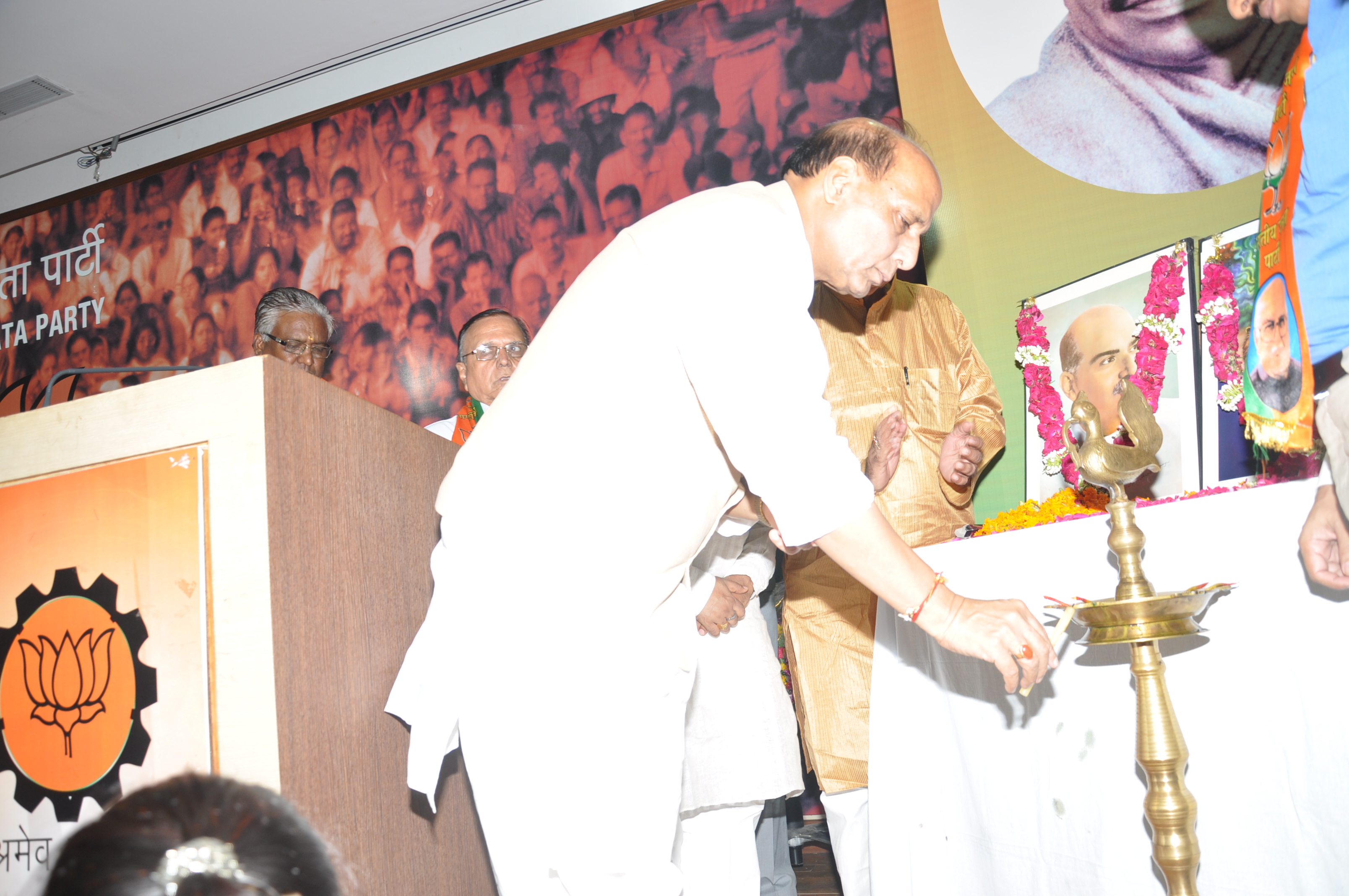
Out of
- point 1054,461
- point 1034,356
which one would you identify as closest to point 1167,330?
point 1034,356

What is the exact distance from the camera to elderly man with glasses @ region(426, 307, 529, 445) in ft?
10.7

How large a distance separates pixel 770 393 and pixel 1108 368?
2312 mm

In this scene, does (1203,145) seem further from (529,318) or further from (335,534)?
(335,534)

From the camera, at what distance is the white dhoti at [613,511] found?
4.44 feet

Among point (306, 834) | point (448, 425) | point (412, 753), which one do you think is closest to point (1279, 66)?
point (448, 425)

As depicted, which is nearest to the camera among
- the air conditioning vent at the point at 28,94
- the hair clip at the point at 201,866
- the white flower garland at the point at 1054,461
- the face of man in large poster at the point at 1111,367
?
the hair clip at the point at 201,866

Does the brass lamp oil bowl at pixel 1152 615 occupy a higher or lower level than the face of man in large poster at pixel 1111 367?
lower

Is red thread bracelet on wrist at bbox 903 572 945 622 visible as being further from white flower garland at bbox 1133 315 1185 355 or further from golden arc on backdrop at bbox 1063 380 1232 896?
white flower garland at bbox 1133 315 1185 355

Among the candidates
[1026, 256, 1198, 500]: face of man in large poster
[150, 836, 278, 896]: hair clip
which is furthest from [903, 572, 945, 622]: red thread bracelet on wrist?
[1026, 256, 1198, 500]: face of man in large poster

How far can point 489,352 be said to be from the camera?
331 centimetres

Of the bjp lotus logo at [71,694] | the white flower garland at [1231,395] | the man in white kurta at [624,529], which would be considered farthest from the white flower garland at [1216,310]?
the bjp lotus logo at [71,694]

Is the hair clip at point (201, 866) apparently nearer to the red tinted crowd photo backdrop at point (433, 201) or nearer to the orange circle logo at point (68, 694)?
the orange circle logo at point (68, 694)

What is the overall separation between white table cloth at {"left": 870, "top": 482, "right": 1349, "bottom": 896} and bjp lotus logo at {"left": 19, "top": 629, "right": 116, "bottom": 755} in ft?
4.68

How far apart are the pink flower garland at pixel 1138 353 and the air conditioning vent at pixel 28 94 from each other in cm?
473
